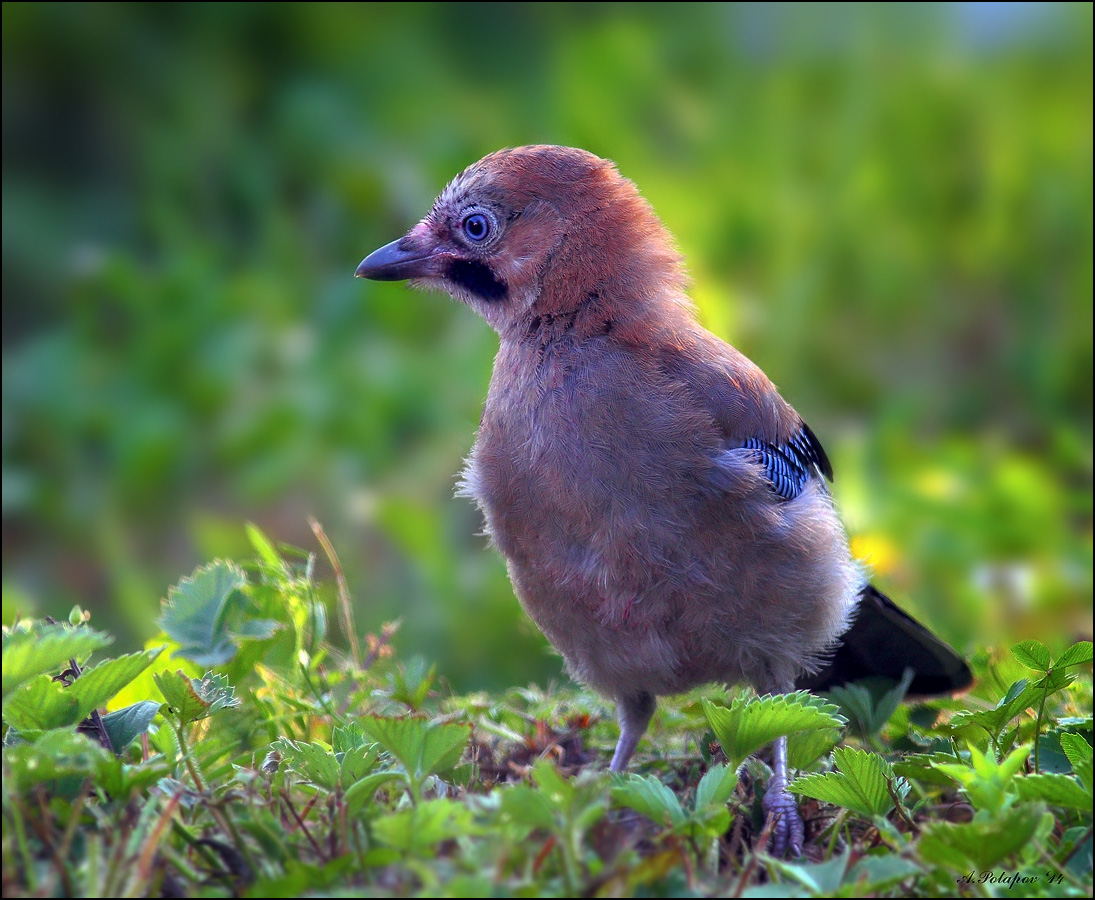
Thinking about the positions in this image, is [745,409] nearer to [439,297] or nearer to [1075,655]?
[1075,655]

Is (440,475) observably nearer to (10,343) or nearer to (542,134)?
(542,134)

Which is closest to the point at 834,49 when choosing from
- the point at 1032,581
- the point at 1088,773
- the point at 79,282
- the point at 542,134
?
the point at 542,134

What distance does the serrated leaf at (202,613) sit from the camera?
2562 millimetres

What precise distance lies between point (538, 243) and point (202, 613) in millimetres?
1190

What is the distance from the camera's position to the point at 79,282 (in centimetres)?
567

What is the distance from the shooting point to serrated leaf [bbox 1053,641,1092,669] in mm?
2150

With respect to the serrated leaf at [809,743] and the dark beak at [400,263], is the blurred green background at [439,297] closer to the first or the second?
the dark beak at [400,263]

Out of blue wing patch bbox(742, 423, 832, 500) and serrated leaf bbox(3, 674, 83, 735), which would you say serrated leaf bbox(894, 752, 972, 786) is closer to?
blue wing patch bbox(742, 423, 832, 500)

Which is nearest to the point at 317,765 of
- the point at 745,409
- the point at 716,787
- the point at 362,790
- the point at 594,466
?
the point at 362,790

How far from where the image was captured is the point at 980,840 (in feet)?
5.20

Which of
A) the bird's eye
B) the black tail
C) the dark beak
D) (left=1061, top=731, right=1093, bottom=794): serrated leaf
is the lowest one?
(left=1061, top=731, right=1093, bottom=794): serrated leaf

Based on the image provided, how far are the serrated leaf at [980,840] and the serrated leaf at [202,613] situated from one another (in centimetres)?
148

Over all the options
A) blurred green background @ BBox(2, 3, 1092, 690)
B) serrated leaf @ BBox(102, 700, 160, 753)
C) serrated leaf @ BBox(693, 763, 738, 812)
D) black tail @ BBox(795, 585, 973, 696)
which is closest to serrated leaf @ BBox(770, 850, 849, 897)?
serrated leaf @ BBox(693, 763, 738, 812)

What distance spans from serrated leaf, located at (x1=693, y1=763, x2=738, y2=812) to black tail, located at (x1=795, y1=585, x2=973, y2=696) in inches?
52.1
